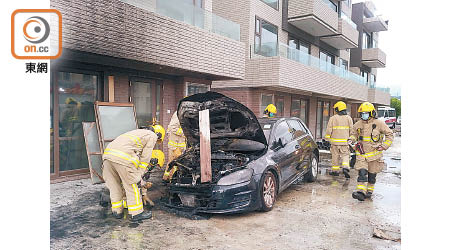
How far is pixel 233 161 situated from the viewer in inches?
199

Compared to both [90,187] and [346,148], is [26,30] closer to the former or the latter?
[90,187]

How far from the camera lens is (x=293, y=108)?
15758 mm

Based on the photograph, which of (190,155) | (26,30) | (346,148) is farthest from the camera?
(346,148)

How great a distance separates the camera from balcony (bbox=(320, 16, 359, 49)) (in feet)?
54.2

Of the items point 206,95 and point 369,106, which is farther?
point 369,106

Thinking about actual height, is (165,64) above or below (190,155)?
above

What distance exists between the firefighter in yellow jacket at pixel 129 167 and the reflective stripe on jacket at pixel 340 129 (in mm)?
5085

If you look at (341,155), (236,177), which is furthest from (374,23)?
(236,177)

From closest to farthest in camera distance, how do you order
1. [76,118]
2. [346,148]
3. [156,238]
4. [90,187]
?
[156,238] < [90,187] < [76,118] < [346,148]

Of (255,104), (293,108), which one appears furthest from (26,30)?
(293,108)

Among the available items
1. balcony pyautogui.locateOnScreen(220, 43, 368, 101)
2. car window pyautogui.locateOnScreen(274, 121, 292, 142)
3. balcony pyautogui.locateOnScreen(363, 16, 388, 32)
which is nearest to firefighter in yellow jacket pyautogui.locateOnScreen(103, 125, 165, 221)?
car window pyautogui.locateOnScreen(274, 121, 292, 142)

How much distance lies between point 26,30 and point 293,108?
13884mm

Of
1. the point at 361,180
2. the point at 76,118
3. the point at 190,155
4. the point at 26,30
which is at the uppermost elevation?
the point at 26,30

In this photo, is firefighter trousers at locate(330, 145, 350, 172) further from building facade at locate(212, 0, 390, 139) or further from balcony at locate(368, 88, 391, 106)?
balcony at locate(368, 88, 391, 106)
